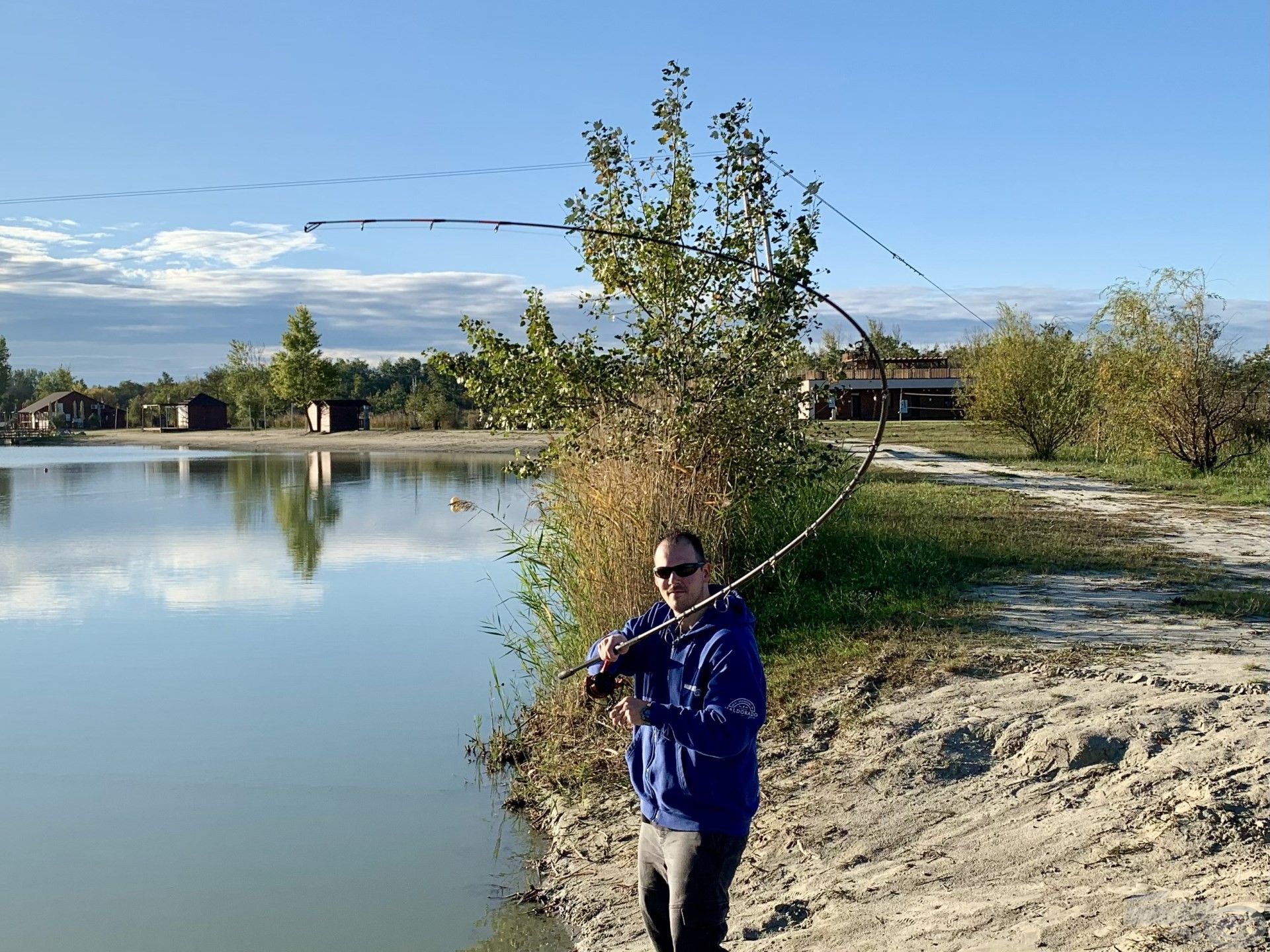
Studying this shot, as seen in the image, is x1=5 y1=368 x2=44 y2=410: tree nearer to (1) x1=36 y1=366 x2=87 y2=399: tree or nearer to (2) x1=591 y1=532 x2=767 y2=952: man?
(1) x1=36 y1=366 x2=87 y2=399: tree

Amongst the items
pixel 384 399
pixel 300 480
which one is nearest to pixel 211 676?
pixel 300 480

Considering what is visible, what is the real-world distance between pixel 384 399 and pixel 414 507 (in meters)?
55.1

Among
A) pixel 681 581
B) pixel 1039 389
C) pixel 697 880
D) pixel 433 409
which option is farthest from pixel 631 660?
pixel 433 409

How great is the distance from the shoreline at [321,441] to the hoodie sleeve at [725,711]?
144 ft

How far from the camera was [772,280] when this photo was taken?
11727 millimetres

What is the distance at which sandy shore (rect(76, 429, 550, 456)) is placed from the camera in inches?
2266

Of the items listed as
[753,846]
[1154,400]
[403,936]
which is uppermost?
[1154,400]

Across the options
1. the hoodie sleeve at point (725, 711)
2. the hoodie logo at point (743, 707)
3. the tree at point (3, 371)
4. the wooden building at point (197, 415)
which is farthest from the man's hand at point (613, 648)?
the tree at point (3, 371)

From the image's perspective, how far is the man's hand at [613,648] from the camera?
4.02m

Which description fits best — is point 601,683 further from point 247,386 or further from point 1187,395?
point 247,386

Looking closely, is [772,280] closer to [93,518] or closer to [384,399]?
[93,518]

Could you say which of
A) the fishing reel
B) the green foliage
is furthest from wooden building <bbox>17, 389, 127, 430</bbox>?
the fishing reel

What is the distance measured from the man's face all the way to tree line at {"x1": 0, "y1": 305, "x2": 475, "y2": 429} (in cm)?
4729

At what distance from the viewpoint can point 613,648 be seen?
4023 millimetres
